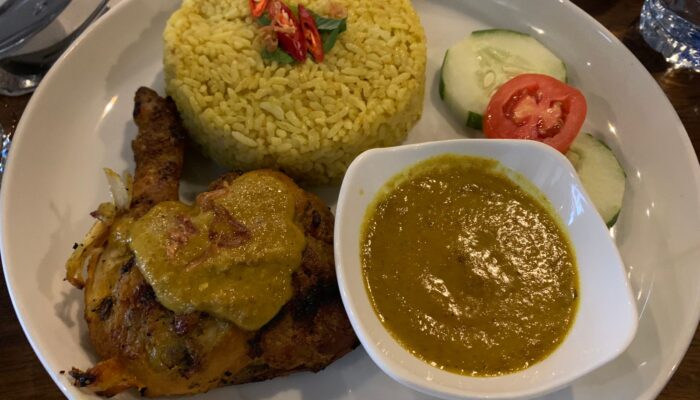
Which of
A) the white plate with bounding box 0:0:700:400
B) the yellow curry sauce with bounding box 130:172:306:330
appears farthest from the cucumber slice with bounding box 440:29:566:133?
the yellow curry sauce with bounding box 130:172:306:330

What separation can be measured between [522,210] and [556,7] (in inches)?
55.2

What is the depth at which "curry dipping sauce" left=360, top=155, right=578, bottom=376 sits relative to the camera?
198cm

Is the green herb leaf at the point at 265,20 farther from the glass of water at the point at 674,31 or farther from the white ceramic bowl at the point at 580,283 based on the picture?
the glass of water at the point at 674,31

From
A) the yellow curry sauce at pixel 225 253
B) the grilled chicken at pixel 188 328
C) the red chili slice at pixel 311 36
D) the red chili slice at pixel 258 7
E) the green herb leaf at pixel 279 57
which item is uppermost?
the red chili slice at pixel 258 7

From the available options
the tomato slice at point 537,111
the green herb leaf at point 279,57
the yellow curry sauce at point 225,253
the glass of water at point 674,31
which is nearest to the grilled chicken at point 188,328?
the yellow curry sauce at point 225,253

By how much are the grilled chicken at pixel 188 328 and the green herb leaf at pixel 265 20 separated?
822 mm

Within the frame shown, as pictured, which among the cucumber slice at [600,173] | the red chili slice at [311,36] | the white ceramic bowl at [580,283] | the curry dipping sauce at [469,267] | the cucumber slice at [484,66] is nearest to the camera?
the white ceramic bowl at [580,283]

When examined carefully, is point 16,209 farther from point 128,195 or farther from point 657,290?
point 657,290

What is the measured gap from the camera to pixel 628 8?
3.52 metres

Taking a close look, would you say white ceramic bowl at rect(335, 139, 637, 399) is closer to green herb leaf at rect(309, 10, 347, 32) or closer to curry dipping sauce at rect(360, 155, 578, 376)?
curry dipping sauce at rect(360, 155, 578, 376)

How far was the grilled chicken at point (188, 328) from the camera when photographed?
1.99m

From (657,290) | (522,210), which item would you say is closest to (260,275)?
(522,210)

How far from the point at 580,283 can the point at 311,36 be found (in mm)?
1583

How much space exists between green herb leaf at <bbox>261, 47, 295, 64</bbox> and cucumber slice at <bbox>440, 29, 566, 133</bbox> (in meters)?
0.81
